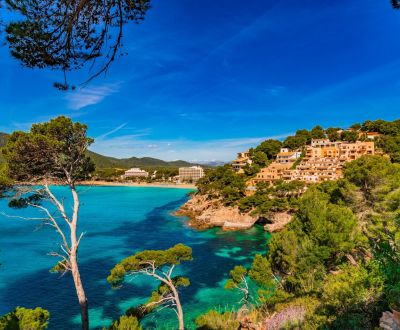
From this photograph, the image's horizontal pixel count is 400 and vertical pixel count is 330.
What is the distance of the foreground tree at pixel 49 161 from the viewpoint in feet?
31.9

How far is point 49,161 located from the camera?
10.3 m

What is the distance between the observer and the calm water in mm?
16703

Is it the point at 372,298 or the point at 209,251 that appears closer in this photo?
the point at 372,298

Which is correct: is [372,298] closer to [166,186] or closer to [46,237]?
[46,237]

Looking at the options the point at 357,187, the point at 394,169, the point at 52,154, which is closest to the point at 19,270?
the point at 52,154

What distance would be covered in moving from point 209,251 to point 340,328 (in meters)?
22.5

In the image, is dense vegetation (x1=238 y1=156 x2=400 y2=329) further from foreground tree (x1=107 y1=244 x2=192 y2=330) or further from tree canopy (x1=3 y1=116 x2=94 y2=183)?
tree canopy (x1=3 y1=116 x2=94 y2=183)

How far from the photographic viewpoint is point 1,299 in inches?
702

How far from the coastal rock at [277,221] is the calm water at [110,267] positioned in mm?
1197

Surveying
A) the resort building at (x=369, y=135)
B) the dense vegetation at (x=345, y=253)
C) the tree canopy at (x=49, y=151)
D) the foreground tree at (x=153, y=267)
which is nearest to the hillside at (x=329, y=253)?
the dense vegetation at (x=345, y=253)

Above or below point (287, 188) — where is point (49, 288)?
below

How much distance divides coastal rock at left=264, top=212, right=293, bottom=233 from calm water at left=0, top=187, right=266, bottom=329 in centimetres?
120

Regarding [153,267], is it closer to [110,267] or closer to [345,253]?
[345,253]

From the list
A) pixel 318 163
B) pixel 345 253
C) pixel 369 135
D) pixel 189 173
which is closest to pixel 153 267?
pixel 345 253
